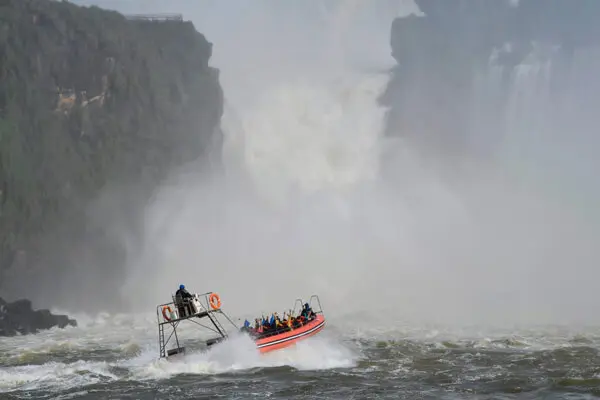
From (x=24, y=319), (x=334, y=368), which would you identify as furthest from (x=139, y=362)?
(x=24, y=319)

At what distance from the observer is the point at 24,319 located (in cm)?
4200

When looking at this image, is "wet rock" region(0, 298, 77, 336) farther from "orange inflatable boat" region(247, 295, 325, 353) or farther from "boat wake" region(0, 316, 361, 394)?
"orange inflatable boat" region(247, 295, 325, 353)

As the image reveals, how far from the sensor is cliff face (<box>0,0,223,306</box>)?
158 feet

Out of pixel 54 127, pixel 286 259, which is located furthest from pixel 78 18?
pixel 286 259

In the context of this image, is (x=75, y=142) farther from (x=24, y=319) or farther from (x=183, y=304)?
(x=183, y=304)

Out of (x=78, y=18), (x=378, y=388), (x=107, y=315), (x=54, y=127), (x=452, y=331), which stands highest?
(x=78, y=18)

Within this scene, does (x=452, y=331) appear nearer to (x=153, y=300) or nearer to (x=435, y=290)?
(x=435, y=290)

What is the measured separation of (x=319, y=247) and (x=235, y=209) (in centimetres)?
847

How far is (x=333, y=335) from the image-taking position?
36.3 metres

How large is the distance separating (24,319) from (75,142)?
14.5 m

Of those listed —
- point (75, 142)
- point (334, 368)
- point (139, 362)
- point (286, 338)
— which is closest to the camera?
point (334, 368)

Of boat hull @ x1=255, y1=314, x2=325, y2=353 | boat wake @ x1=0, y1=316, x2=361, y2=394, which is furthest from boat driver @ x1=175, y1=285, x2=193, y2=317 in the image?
boat hull @ x1=255, y1=314, x2=325, y2=353

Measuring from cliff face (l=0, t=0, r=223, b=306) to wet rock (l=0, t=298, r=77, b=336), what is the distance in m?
3.40

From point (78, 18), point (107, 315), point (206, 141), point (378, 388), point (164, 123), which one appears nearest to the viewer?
point (378, 388)
